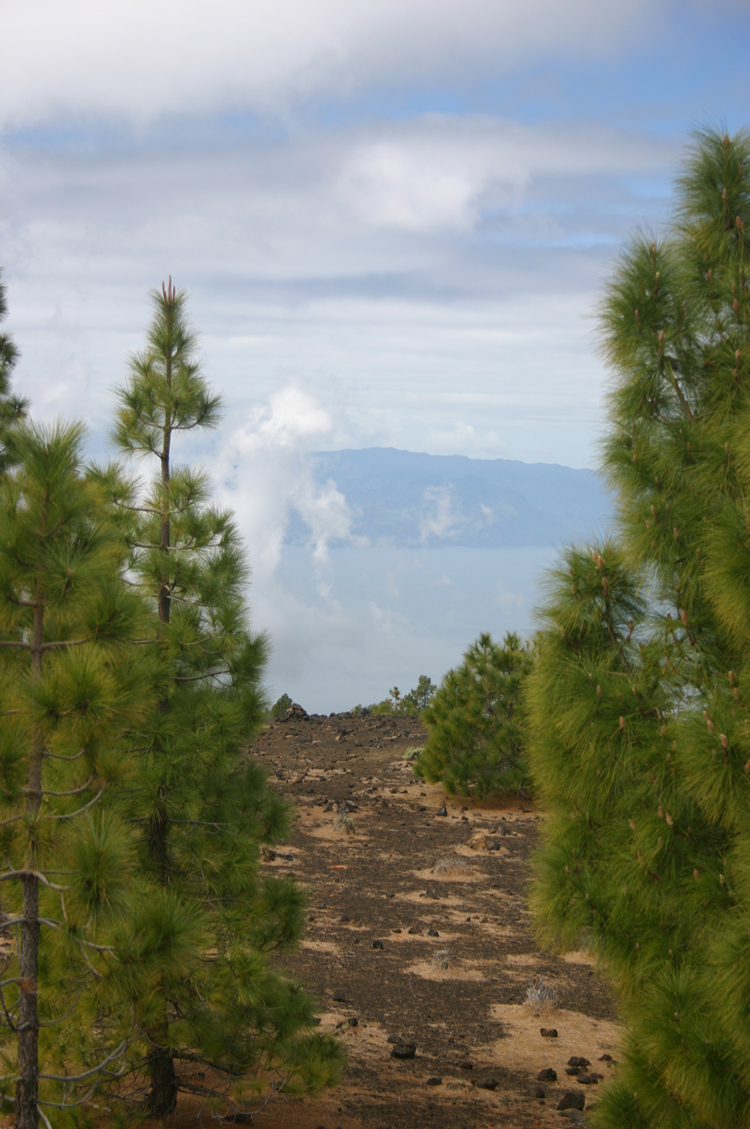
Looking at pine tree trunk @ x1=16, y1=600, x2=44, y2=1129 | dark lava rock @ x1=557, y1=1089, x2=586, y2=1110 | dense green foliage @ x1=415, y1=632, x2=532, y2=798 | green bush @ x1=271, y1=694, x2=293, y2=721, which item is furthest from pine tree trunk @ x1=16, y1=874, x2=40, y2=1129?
green bush @ x1=271, y1=694, x2=293, y2=721

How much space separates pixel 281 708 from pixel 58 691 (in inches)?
896

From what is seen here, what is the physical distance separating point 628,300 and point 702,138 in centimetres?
86

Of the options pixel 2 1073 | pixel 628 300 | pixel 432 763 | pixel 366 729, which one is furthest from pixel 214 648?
pixel 366 729

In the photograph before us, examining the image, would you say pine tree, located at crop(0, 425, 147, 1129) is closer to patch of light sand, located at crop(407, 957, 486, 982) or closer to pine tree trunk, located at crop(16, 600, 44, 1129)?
pine tree trunk, located at crop(16, 600, 44, 1129)

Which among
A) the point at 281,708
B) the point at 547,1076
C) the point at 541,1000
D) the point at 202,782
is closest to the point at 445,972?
the point at 541,1000

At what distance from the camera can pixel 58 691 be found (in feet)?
11.0

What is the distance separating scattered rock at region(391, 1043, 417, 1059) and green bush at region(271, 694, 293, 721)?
1797cm

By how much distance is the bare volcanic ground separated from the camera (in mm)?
6117

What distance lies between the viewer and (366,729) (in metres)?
23.3

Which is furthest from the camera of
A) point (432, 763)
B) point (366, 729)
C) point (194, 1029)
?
point (366, 729)

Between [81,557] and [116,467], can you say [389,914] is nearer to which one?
[116,467]

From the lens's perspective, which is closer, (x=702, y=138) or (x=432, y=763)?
(x=702, y=138)

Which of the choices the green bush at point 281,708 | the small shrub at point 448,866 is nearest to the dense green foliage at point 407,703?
the green bush at point 281,708

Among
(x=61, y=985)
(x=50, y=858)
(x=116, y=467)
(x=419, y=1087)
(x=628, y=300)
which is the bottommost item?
(x=419, y=1087)
